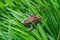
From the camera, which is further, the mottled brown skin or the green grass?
Answer: the mottled brown skin

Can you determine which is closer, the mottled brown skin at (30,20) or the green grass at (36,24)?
the green grass at (36,24)

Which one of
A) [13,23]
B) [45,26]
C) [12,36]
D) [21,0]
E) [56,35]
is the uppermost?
[21,0]

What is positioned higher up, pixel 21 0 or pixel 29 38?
pixel 21 0

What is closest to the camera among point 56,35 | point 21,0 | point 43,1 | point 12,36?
point 12,36

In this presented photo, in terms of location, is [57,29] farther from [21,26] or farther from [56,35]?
[21,26]

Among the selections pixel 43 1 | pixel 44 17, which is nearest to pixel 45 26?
pixel 44 17

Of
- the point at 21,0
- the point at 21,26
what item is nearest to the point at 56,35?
the point at 21,26

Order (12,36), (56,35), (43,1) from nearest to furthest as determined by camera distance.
Result: (12,36), (56,35), (43,1)

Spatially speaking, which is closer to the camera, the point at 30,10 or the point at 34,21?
the point at 34,21
